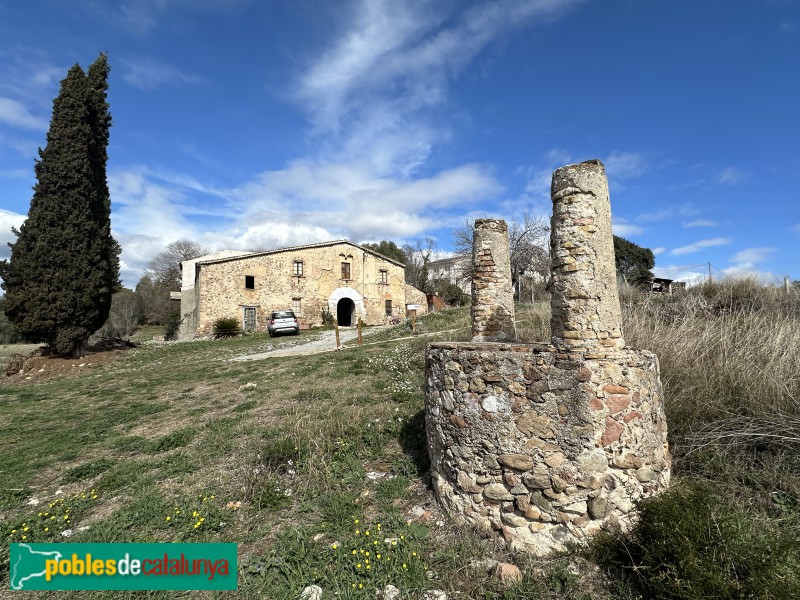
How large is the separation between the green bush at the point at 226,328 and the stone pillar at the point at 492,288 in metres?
20.9

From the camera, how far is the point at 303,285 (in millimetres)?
26859


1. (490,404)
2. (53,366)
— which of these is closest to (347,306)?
(53,366)

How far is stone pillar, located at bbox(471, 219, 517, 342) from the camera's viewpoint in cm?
623

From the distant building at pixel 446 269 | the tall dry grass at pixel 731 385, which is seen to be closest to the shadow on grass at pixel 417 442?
the tall dry grass at pixel 731 385

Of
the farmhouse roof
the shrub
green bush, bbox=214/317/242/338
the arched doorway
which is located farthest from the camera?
the shrub

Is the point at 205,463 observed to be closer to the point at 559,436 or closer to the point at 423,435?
the point at 423,435

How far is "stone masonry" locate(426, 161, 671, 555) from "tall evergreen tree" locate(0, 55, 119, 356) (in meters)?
17.7

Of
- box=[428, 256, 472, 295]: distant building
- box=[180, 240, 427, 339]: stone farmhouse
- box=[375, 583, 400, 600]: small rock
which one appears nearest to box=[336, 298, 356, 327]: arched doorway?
box=[180, 240, 427, 339]: stone farmhouse

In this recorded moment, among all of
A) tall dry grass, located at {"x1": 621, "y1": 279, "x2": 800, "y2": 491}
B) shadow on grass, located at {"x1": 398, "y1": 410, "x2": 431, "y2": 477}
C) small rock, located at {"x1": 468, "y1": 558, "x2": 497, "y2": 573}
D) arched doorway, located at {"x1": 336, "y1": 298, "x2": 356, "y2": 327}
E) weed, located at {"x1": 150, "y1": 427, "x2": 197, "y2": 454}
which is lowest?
small rock, located at {"x1": 468, "y1": 558, "x2": 497, "y2": 573}

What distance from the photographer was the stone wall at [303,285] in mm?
24703

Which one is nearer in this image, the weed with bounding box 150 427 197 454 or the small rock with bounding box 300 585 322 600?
the small rock with bounding box 300 585 322 600

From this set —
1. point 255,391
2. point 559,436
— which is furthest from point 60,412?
point 559,436

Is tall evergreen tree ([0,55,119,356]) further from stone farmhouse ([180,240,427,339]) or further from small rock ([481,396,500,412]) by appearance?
small rock ([481,396,500,412])

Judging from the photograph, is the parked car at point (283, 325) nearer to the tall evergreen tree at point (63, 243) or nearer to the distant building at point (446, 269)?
the tall evergreen tree at point (63, 243)
